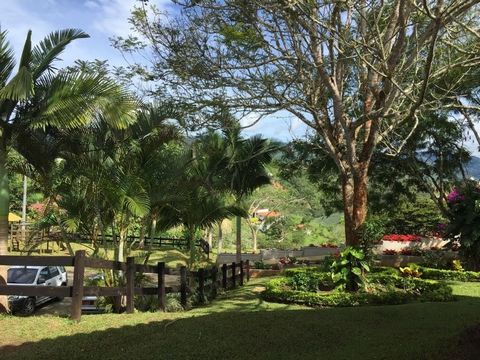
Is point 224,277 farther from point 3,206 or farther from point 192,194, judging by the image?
point 3,206

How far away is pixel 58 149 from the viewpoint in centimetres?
1045

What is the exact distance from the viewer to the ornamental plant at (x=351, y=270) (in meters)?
11.8

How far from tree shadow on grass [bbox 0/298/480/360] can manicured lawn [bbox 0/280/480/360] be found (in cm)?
1

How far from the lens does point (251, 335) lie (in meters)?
6.91

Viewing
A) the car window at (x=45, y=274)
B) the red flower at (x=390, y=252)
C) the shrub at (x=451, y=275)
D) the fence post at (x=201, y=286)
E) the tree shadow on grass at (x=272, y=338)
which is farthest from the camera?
the red flower at (x=390, y=252)

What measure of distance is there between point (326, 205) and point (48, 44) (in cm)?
1913

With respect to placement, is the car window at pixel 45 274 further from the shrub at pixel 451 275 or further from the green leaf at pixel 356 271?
the shrub at pixel 451 275

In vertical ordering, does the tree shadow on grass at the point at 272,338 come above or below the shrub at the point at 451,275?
below

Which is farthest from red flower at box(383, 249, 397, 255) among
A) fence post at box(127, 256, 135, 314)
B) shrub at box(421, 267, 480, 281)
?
fence post at box(127, 256, 135, 314)

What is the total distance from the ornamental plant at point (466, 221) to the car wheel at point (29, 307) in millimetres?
11612

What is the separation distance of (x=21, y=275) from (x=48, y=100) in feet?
30.5

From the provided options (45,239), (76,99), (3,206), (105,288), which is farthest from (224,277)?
(76,99)

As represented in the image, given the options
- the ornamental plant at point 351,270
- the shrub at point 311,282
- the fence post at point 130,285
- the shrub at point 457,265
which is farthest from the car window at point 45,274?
the shrub at point 457,265

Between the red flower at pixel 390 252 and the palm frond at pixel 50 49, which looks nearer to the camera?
the palm frond at pixel 50 49
